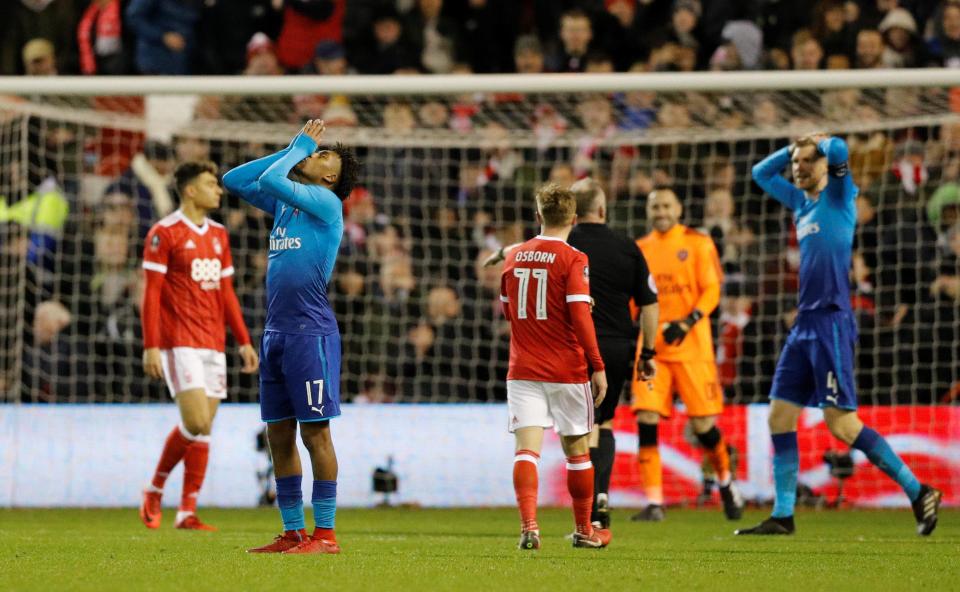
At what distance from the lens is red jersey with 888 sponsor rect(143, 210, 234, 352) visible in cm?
Answer: 834

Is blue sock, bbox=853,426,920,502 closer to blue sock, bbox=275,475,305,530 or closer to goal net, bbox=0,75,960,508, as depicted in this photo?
goal net, bbox=0,75,960,508

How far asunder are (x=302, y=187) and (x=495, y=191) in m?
6.30

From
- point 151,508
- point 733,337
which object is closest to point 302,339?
point 151,508

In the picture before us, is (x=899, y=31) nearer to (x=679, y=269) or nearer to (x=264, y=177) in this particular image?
(x=679, y=269)

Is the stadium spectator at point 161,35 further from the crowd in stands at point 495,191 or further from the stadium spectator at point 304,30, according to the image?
the stadium spectator at point 304,30

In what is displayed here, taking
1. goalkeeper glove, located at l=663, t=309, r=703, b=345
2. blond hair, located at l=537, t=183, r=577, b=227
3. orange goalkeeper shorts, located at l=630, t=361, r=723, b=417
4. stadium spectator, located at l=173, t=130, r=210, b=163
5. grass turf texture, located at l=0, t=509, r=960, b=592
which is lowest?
grass turf texture, located at l=0, t=509, r=960, b=592

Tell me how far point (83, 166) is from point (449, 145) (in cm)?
325

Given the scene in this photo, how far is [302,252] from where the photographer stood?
6.41 m

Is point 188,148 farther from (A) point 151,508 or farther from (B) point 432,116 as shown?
(A) point 151,508

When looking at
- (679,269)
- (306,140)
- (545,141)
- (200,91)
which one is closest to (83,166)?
(200,91)

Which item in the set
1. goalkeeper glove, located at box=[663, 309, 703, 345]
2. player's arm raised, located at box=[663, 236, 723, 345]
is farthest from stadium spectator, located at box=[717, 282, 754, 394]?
goalkeeper glove, located at box=[663, 309, 703, 345]

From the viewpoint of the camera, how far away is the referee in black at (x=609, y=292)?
7.85m

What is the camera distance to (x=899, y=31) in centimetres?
1291

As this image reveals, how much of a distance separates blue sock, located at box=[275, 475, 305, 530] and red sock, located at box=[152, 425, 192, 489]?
7.22 feet
